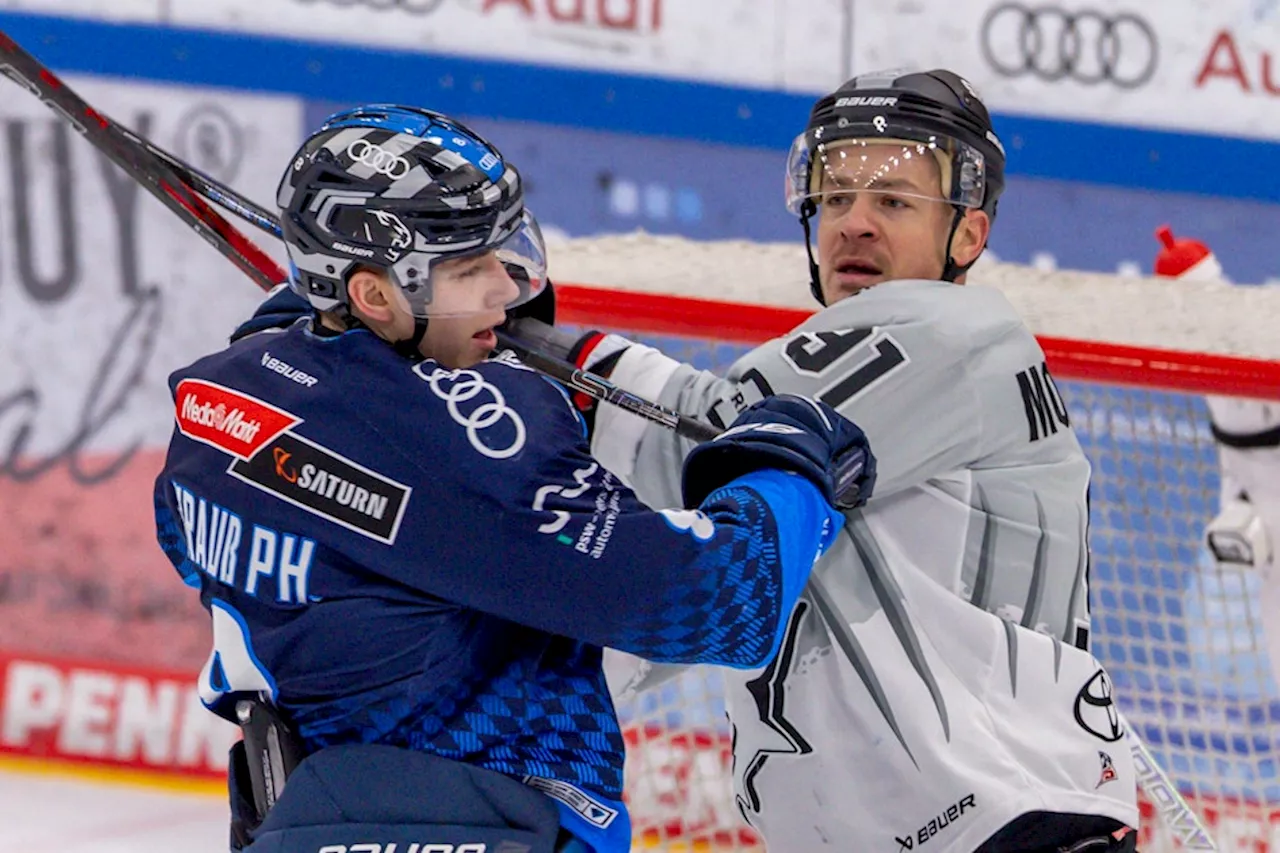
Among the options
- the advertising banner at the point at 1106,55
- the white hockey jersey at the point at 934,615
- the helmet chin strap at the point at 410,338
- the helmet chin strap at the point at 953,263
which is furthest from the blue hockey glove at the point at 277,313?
→ the advertising banner at the point at 1106,55

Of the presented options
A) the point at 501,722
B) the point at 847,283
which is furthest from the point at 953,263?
the point at 501,722

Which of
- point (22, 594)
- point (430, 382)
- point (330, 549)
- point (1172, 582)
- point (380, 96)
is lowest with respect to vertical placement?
point (22, 594)

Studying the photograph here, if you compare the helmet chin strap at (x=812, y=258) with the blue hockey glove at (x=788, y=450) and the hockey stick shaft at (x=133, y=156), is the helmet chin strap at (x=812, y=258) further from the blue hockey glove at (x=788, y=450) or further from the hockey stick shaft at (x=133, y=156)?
the hockey stick shaft at (x=133, y=156)

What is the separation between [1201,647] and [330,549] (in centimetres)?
182

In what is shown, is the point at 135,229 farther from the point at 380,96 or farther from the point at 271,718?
the point at 271,718

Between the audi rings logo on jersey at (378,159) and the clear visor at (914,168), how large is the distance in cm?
66

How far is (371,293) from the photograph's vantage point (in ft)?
5.33

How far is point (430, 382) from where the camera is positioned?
5.09ft

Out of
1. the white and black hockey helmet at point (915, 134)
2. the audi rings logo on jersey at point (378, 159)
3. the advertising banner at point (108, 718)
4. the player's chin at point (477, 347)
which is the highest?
the white and black hockey helmet at point (915, 134)

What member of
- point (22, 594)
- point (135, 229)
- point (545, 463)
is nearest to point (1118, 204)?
point (135, 229)

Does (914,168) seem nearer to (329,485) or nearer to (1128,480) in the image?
(329,485)

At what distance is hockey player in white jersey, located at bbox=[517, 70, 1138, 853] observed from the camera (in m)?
1.88

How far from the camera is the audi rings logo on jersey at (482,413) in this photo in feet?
4.98

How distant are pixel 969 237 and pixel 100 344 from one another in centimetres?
241
